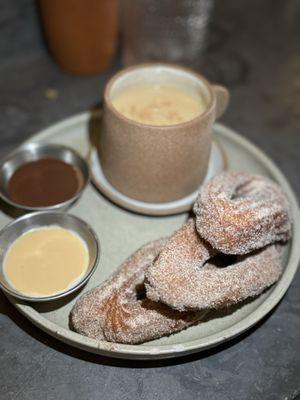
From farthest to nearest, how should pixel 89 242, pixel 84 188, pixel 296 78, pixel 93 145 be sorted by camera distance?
pixel 296 78
pixel 93 145
pixel 84 188
pixel 89 242

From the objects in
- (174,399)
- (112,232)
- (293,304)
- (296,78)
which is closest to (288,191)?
(293,304)

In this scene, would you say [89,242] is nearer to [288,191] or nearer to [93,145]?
[93,145]

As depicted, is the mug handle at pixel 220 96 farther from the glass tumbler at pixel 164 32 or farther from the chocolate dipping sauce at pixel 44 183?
the glass tumbler at pixel 164 32

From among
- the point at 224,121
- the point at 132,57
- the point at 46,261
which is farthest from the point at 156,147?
the point at 132,57

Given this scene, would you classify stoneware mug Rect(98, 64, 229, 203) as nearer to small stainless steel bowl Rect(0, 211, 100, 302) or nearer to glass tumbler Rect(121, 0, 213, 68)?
small stainless steel bowl Rect(0, 211, 100, 302)

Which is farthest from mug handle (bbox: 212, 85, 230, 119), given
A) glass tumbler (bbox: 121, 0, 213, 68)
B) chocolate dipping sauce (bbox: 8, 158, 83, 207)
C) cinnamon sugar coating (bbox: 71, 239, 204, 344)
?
glass tumbler (bbox: 121, 0, 213, 68)

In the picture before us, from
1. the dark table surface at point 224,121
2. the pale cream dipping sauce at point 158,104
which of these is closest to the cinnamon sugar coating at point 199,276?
the dark table surface at point 224,121
